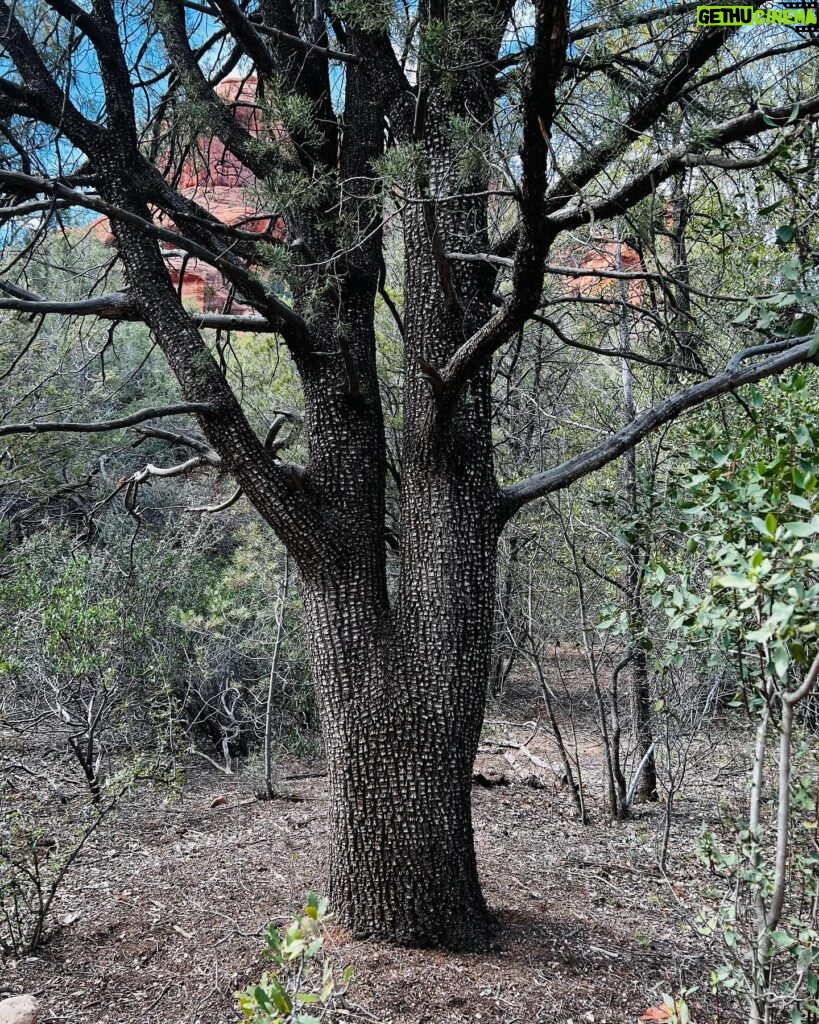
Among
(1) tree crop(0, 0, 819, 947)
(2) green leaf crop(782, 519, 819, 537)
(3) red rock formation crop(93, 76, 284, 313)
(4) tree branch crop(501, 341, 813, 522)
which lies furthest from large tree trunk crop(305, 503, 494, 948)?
(2) green leaf crop(782, 519, 819, 537)

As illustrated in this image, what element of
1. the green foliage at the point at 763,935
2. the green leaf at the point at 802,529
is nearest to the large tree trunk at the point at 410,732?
the green foliage at the point at 763,935

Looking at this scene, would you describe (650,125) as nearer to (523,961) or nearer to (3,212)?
(3,212)

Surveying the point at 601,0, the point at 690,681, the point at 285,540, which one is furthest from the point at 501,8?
the point at 690,681

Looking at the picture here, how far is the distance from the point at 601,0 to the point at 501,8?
1.83ft

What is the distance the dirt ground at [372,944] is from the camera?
262 centimetres

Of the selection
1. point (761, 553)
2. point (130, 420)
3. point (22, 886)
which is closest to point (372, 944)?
point (22, 886)

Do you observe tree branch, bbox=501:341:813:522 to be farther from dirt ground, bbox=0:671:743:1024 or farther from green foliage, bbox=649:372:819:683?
dirt ground, bbox=0:671:743:1024

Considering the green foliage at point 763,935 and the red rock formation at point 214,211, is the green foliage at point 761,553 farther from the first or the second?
the red rock formation at point 214,211

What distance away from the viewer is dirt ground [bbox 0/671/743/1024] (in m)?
2.62

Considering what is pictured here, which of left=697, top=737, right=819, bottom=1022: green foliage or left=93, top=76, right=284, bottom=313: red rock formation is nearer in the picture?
left=697, top=737, right=819, bottom=1022: green foliage

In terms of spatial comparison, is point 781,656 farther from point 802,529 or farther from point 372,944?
point 372,944

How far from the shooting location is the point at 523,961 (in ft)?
9.30

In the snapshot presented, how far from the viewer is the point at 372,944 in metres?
2.79

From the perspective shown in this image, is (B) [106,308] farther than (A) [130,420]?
Yes
